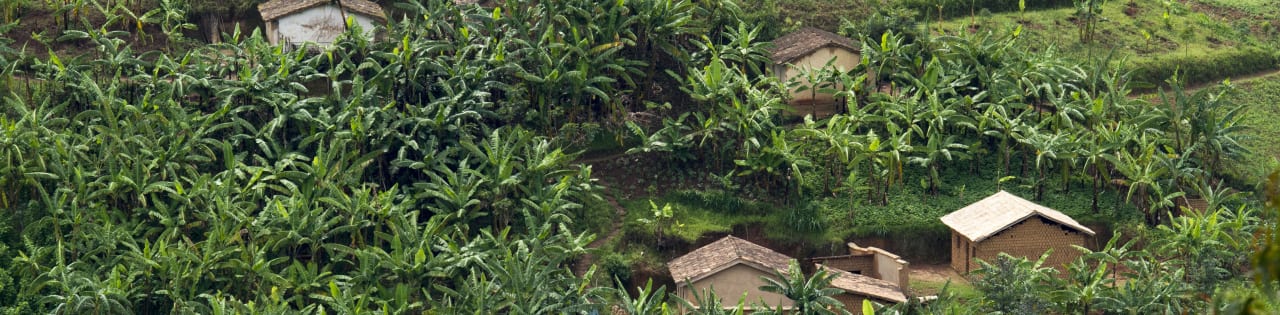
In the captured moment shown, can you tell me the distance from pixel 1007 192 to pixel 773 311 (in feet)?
21.6

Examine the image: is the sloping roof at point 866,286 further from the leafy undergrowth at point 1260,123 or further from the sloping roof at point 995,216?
the leafy undergrowth at point 1260,123

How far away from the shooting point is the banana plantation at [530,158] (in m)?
23.7

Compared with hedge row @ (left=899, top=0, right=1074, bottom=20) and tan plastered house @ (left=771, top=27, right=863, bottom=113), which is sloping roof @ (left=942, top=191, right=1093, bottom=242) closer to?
tan plastered house @ (left=771, top=27, right=863, bottom=113)

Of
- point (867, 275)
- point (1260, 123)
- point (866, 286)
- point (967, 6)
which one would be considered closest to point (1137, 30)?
point (967, 6)

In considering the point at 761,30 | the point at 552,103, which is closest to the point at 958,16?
the point at 761,30

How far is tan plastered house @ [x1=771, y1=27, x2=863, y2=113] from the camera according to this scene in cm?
3050

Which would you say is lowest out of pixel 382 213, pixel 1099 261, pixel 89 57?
pixel 1099 261

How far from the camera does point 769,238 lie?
90.9 ft

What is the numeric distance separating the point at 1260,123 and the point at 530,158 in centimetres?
1538

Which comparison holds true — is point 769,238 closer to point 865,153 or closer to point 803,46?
point 865,153

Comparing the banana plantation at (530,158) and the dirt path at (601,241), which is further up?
the banana plantation at (530,158)

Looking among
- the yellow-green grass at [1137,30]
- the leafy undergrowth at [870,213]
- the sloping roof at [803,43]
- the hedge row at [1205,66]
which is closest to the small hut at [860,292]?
the leafy undergrowth at [870,213]

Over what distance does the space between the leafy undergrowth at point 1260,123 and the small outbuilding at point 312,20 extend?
16757mm

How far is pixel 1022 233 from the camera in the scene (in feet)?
85.7
